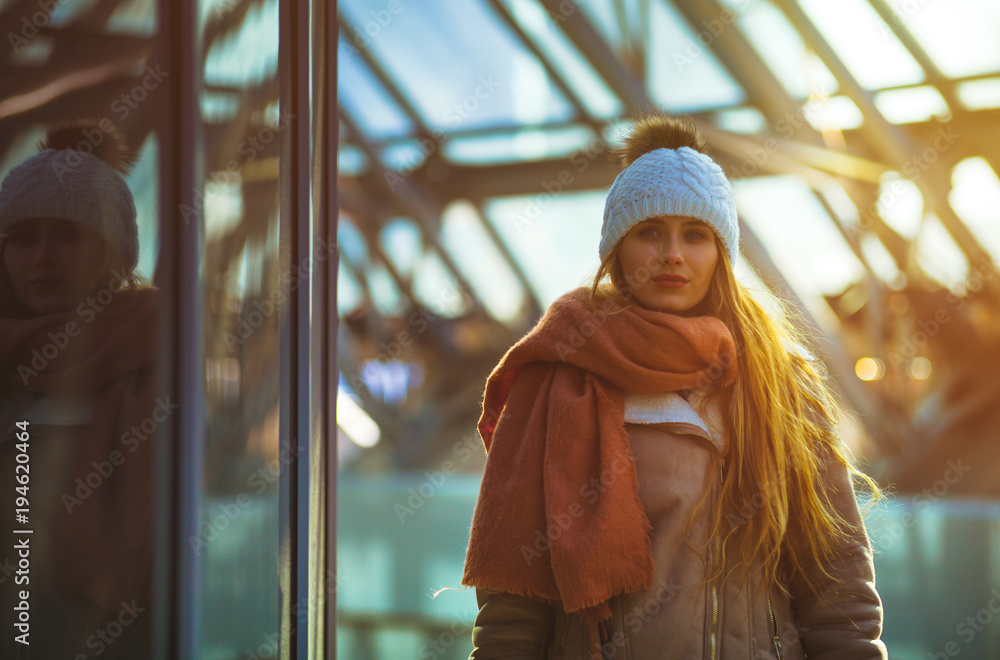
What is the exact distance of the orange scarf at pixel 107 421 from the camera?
42.9 inches

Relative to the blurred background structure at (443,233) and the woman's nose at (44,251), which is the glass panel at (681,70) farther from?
the woman's nose at (44,251)

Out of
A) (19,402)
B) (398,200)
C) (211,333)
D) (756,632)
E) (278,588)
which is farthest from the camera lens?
(398,200)

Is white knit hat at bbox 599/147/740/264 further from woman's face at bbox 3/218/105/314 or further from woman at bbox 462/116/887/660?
woman's face at bbox 3/218/105/314

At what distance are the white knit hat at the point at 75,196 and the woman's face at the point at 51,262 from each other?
0.01 metres

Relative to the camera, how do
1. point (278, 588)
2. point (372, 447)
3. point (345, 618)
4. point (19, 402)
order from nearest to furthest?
1. point (19, 402)
2. point (278, 588)
3. point (345, 618)
4. point (372, 447)

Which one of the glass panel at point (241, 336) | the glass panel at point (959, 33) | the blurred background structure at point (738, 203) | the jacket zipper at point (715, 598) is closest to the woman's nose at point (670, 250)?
the jacket zipper at point (715, 598)

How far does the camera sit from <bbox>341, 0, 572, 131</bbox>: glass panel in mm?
5453

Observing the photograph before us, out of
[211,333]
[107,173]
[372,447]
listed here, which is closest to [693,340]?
[211,333]

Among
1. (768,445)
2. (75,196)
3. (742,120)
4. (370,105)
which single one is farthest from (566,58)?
(75,196)

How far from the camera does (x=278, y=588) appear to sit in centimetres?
152

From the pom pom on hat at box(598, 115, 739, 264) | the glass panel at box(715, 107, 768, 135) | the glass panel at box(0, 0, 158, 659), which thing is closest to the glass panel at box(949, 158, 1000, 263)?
the glass panel at box(715, 107, 768, 135)

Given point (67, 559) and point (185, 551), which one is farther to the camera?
point (185, 551)

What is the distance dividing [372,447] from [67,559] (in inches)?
290

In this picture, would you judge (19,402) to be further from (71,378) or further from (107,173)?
(107,173)
